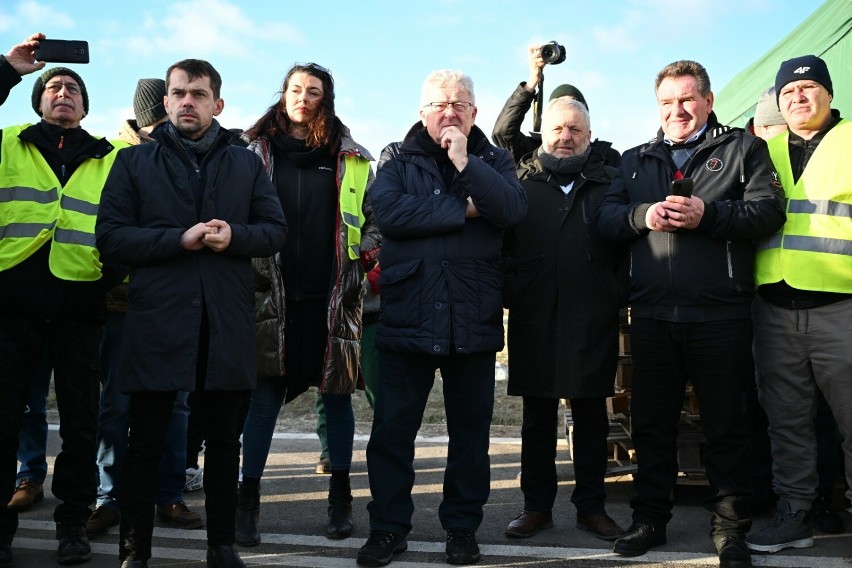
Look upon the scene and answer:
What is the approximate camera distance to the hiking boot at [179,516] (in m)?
4.42

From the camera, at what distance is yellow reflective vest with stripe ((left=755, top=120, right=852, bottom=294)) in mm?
3799

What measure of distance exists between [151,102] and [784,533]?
402cm

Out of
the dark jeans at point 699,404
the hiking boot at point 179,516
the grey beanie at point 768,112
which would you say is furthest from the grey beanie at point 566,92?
the hiking boot at point 179,516

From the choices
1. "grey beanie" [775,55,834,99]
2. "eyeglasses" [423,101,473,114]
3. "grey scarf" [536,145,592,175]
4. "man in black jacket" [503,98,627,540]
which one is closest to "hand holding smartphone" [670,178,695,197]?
"man in black jacket" [503,98,627,540]

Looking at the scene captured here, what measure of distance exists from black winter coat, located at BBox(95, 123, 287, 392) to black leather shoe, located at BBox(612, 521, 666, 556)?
179 cm

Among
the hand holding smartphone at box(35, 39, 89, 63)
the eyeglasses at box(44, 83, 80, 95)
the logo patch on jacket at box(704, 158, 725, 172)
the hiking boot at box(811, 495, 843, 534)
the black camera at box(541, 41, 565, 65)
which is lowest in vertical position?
the hiking boot at box(811, 495, 843, 534)

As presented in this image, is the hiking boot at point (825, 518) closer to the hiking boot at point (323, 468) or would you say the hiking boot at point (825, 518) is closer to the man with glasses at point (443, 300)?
the man with glasses at point (443, 300)

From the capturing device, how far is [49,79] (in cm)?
422

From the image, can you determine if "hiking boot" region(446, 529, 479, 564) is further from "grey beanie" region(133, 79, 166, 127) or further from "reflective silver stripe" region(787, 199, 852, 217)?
"grey beanie" region(133, 79, 166, 127)

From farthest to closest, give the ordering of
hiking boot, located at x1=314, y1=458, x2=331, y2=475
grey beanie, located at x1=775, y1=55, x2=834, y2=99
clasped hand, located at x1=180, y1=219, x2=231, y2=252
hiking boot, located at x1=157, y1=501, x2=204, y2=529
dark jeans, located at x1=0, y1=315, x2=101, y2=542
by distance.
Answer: hiking boot, located at x1=314, y1=458, x2=331, y2=475
hiking boot, located at x1=157, y1=501, x2=204, y2=529
grey beanie, located at x1=775, y1=55, x2=834, y2=99
dark jeans, located at x1=0, y1=315, x2=101, y2=542
clasped hand, located at x1=180, y1=219, x2=231, y2=252

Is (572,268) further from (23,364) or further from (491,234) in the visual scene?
(23,364)

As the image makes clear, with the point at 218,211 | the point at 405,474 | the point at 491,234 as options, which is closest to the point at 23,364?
the point at 218,211

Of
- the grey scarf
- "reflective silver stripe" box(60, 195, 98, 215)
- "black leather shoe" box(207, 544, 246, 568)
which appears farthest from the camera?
the grey scarf

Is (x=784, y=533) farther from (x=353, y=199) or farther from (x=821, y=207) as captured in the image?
(x=353, y=199)
